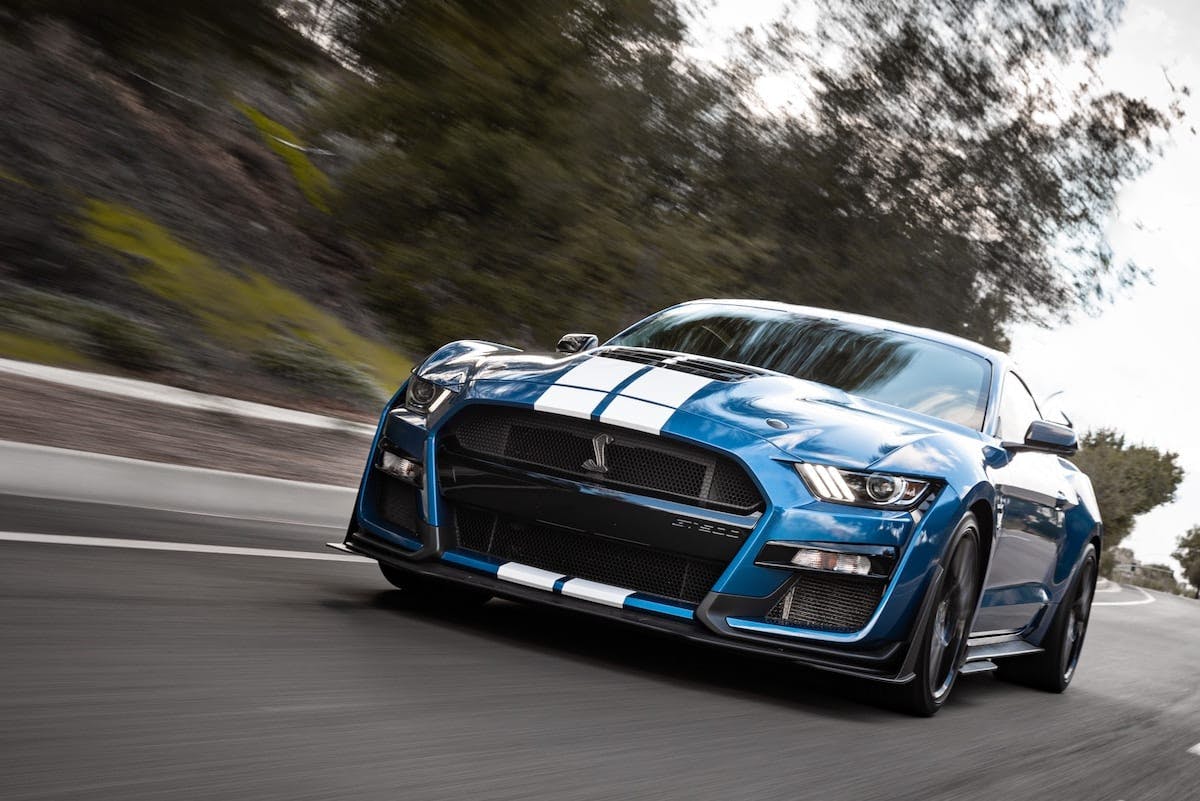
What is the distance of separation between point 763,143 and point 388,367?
5973 millimetres

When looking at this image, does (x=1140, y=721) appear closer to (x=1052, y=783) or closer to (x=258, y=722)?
(x=1052, y=783)

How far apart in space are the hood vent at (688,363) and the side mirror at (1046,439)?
119cm

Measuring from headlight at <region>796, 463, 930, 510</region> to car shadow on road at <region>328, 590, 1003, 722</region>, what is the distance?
0.58 m

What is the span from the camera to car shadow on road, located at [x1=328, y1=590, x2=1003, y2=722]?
555 cm

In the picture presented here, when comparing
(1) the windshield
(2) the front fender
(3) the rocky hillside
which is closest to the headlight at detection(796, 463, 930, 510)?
(1) the windshield

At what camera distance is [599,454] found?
5238mm

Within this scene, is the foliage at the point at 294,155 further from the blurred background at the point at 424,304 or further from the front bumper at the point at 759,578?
the front bumper at the point at 759,578

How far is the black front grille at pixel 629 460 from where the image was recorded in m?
5.16

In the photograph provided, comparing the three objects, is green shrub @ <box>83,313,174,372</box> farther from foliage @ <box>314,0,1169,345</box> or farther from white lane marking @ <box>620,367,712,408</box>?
white lane marking @ <box>620,367,712,408</box>

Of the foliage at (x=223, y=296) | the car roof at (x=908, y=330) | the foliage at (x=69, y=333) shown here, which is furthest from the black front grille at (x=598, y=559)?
the foliage at (x=223, y=296)

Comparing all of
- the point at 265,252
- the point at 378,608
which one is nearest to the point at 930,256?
the point at 265,252

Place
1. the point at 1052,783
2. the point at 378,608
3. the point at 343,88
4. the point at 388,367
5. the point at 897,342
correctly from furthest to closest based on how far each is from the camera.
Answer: the point at 388,367, the point at 343,88, the point at 897,342, the point at 378,608, the point at 1052,783

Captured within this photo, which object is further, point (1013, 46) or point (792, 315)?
point (1013, 46)

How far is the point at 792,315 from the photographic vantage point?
7.12m
